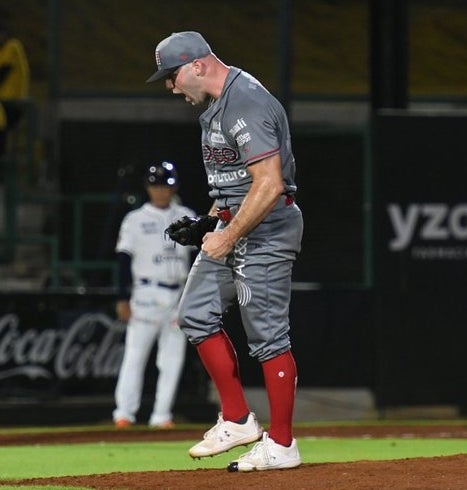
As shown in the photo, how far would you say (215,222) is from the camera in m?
6.98

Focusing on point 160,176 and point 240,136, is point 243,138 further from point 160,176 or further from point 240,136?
point 160,176

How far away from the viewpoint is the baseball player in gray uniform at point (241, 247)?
650 cm

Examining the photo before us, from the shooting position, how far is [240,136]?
6504 millimetres

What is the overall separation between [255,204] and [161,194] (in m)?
5.11

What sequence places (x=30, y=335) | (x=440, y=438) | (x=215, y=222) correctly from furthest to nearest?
(x=30, y=335) < (x=440, y=438) < (x=215, y=222)

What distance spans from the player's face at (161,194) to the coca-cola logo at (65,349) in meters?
1.42

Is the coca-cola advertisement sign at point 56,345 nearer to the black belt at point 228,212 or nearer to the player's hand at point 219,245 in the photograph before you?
the black belt at point 228,212

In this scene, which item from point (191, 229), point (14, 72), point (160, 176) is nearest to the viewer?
point (191, 229)

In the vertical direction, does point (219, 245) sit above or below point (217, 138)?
below

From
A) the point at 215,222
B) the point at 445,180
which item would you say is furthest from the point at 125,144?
the point at 215,222

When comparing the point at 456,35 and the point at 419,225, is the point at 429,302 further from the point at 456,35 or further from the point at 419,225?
the point at 456,35

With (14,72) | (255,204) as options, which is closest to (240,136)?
(255,204)

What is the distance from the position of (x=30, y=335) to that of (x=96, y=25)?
131 inches

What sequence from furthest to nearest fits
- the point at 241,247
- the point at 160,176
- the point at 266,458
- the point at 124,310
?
1. the point at 124,310
2. the point at 160,176
3. the point at 241,247
4. the point at 266,458
